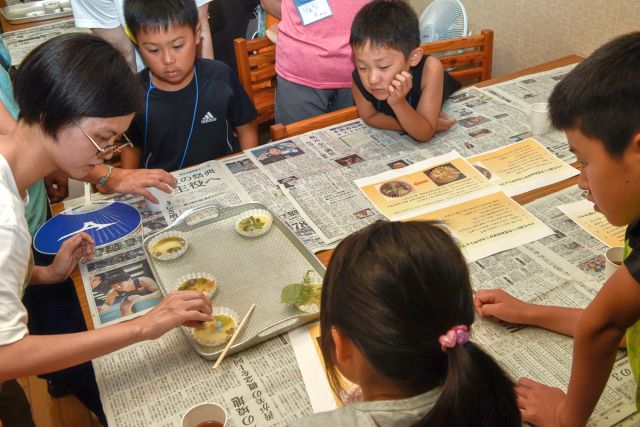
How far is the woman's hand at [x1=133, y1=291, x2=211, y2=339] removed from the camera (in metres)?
0.93

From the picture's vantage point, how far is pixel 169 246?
121 cm

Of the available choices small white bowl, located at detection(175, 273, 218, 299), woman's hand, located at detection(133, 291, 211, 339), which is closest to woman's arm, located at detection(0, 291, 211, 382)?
woman's hand, located at detection(133, 291, 211, 339)

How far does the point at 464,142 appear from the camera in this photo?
1.57 meters

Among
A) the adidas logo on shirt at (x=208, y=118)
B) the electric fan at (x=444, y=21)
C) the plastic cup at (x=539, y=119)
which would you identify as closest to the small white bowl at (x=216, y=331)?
the adidas logo on shirt at (x=208, y=118)

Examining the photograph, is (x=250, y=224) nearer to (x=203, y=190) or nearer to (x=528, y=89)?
(x=203, y=190)

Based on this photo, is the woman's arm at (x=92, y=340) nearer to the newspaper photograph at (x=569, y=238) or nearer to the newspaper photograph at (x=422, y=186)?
the newspaper photograph at (x=422, y=186)

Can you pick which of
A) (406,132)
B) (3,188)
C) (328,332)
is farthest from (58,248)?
(406,132)

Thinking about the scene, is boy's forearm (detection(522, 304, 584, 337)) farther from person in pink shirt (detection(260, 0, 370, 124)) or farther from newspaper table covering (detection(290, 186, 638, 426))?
person in pink shirt (detection(260, 0, 370, 124))

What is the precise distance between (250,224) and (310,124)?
542mm

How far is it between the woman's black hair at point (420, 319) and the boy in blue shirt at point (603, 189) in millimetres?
187

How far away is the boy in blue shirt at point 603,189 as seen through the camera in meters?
0.74

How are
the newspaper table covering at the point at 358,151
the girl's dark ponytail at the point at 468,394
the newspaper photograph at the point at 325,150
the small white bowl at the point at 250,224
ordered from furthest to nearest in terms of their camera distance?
the newspaper photograph at the point at 325,150
the newspaper table covering at the point at 358,151
the small white bowl at the point at 250,224
the girl's dark ponytail at the point at 468,394

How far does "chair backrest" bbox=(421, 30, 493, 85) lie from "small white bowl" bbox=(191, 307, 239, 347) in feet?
4.25

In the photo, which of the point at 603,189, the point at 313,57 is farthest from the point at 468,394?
the point at 313,57
